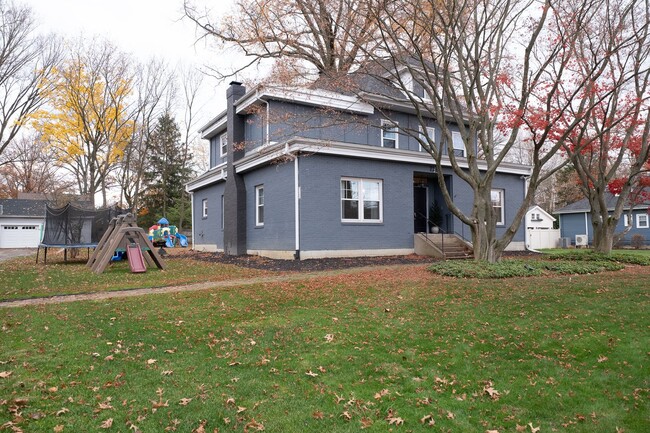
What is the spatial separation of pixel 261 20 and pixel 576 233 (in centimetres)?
3062

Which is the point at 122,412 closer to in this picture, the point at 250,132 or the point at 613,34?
the point at 613,34

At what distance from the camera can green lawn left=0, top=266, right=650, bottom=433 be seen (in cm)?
341

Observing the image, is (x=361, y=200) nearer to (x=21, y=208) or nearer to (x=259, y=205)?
(x=259, y=205)

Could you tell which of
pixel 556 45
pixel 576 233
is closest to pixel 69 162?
pixel 556 45

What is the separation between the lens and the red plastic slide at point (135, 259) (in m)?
11.2

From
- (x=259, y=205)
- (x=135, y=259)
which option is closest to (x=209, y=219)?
(x=259, y=205)

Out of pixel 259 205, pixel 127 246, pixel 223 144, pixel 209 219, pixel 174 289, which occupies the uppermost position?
pixel 223 144

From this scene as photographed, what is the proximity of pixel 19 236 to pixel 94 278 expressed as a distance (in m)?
29.7

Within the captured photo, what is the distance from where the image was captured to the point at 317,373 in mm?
4285

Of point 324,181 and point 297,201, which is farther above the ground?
point 324,181

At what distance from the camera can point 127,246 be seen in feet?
38.8

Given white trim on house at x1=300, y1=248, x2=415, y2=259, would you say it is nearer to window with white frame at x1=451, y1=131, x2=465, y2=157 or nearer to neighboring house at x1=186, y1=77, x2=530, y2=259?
neighboring house at x1=186, y1=77, x2=530, y2=259

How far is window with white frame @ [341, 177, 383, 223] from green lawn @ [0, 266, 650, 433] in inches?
310

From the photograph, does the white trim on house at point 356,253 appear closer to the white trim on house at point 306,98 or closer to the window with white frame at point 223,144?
the white trim on house at point 306,98
